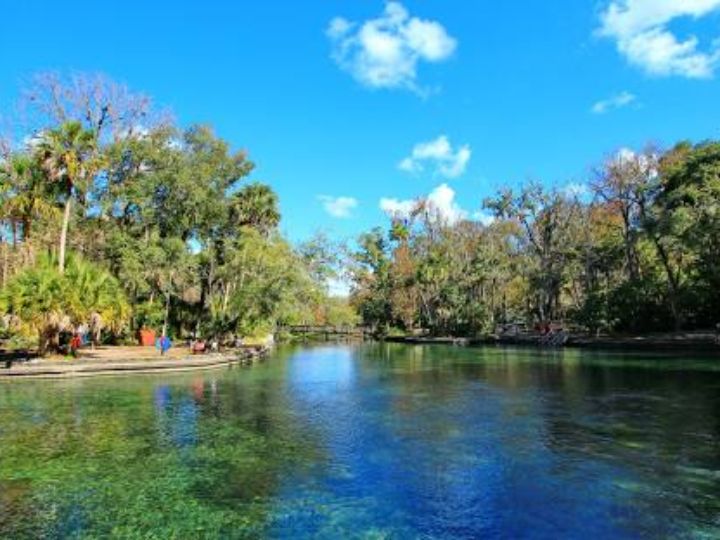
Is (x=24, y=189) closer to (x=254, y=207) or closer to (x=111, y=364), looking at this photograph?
(x=111, y=364)

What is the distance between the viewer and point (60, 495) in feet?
33.6

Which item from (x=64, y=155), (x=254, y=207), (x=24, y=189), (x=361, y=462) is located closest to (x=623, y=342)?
(x=254, y=207)

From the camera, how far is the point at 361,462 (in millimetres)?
12523

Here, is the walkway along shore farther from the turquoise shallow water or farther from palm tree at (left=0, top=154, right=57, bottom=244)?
palm tree at (left=0, top=154, right=57, bottom=244)

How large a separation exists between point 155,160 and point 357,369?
2086 cm

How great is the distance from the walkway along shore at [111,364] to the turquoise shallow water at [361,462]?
7.14 feet

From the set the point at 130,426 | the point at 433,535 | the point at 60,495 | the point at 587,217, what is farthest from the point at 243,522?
the point at 587,217

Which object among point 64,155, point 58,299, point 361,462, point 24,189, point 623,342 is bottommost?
point 361,462

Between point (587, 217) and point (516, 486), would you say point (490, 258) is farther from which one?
point (516, 486)

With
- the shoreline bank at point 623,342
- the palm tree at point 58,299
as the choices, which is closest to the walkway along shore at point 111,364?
the palm tree at point 58,299

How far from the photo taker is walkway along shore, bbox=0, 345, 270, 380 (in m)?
26.2

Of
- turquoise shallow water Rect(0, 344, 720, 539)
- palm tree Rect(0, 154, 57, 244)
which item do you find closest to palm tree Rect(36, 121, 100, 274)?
palm tree Rect(0, 154, 57, 244)

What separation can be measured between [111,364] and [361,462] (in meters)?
19.4

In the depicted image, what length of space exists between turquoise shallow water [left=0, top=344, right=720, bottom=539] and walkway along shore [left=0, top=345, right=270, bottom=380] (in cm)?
218
